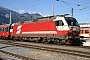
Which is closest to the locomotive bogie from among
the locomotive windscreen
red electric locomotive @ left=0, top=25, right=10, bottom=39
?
the locomotive windscreen

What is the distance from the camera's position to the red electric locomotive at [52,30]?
20359mm

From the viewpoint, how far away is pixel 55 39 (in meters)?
22.5

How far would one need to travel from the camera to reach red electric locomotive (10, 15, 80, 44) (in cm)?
2036

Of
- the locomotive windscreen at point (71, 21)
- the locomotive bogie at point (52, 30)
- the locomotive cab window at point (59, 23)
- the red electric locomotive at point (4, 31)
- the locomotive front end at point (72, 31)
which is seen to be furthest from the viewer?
the red electric locomotive at point (4, 31)

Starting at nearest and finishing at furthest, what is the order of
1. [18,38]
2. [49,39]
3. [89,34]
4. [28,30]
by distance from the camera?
[49,39] < [28,30] < [18,38] < [89,34]

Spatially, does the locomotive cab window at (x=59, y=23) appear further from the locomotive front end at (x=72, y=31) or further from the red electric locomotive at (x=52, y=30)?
the locomotive front end at (x=72, y=31)

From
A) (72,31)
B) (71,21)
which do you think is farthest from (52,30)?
(72,31)

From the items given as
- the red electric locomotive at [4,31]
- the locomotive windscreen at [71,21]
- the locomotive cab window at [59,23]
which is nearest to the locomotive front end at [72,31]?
the locomotive windscreen at [71,21]

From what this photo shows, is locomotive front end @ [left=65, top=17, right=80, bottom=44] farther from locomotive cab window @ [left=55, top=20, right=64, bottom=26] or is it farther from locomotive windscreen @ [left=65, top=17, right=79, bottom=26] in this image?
locomotive cab window @ [left=55, top=20, right=64, bottom=26]

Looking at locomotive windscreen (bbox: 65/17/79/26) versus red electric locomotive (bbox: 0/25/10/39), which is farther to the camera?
red electric locomotive (bbox: 0/25/10/39)

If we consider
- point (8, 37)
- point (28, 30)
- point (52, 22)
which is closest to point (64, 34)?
point (52, 22)

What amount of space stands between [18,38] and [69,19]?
571 inches

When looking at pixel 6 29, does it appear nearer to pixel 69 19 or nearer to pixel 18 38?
pixel 18 38

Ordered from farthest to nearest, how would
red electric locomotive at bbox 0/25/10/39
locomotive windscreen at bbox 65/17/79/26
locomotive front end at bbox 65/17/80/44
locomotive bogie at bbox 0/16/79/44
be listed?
red electric locomotive at bbox 0/25/10/39 < locomotive windscreen at bbox 65/17/79/26 < locomotive bogie at bbox 0/16/79/44 < locomotive front end at bbox 65/17/80/44
